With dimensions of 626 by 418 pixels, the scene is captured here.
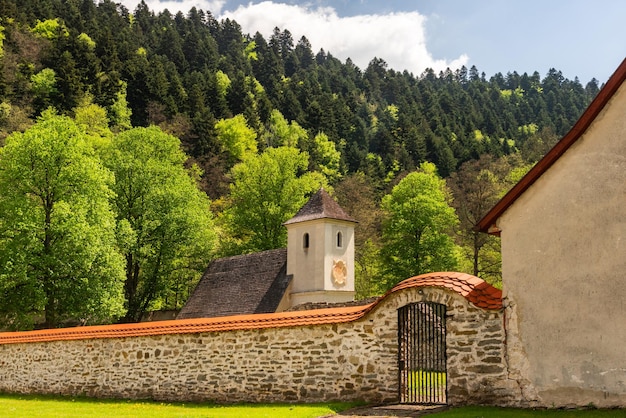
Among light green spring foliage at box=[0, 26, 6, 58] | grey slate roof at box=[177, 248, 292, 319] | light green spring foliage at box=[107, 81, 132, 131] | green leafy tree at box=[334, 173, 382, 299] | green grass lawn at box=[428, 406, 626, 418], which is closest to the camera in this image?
green grass lawn at box=[428, 406, 626, 418]

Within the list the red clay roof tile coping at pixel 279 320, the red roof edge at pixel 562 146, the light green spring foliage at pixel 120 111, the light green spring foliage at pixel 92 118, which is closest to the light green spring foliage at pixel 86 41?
the light green spring foliage at pixel 120 111

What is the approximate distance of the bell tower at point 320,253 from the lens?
32406mm

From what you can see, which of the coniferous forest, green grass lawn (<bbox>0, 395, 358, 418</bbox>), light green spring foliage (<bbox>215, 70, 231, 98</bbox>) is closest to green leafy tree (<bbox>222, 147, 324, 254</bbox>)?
the coniferous forest

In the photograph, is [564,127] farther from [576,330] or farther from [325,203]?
[576,330]

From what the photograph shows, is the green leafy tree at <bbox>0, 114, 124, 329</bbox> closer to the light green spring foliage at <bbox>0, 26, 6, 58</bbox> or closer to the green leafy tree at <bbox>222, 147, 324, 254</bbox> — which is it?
the green leafy tree at <bbox>222, 147, 324, 254</bbox>

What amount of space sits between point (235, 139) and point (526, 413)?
63.4 metres

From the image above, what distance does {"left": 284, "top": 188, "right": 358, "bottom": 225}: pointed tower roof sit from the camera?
33.6 m

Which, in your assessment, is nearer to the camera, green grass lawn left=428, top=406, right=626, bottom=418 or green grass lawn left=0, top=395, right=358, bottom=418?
green grass lawn left=428, top=406, right=626, bottom=418

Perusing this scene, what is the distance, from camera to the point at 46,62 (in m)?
71.8

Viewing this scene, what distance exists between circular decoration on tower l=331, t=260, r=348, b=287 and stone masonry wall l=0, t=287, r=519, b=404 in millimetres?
17186

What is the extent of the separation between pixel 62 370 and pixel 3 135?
36.0m

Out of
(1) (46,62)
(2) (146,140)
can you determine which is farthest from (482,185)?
(1) (46,62)

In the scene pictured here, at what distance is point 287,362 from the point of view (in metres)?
14.0

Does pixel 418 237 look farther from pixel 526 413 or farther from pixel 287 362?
pixel 526 413
